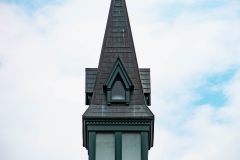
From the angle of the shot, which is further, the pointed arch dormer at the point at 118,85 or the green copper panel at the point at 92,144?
the pointed arch dormer at the point at 118,85

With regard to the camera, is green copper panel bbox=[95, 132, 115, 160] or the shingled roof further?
the shingled roof

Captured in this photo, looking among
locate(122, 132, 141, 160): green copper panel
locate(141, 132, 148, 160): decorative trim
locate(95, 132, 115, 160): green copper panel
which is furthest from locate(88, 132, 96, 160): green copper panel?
locate(141, 132, 148, 160): decorative trim

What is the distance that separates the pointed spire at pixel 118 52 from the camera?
4631 cm

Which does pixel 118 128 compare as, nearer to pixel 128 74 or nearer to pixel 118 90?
pixel 118 90

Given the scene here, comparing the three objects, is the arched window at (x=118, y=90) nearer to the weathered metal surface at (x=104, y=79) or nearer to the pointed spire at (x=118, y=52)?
the pointed spire at (x=118, y=52)

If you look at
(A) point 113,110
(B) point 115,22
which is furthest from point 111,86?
(B) point 115,22

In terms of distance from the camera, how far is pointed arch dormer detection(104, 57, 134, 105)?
45.9m

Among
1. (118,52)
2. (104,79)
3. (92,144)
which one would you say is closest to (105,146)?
(92,144)

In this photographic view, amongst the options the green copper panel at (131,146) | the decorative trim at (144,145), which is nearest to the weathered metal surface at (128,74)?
the decorative trim at (144,145)

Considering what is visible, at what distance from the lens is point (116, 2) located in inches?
1940

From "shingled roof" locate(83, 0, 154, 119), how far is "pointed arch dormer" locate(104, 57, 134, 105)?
0.34 m

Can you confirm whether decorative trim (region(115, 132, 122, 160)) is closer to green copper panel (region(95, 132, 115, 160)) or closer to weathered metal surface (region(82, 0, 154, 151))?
green copper panel (region(95, 132, 115, 160))

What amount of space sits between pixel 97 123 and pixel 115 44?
5.30 metres

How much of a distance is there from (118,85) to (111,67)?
1.25 metres
